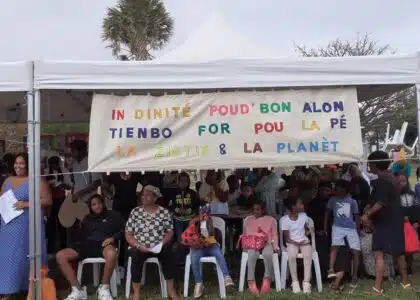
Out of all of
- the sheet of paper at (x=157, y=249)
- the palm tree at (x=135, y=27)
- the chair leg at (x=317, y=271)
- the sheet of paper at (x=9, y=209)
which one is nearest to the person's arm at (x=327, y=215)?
the chair leg at (x=317, y=271)

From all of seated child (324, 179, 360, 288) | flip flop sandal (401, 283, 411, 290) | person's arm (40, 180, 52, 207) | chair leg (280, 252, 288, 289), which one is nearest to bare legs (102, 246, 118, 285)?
person's arm (40, 180, 52, 207)

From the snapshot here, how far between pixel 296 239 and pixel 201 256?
1034 millimetres

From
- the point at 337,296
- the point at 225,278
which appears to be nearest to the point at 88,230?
the point at 225,278

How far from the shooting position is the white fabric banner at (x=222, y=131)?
500 cm

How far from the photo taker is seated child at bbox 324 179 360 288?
5578 millimetres

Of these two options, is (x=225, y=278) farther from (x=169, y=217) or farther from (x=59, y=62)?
(x=59, y=62)

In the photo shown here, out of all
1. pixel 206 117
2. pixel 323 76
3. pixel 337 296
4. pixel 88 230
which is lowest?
pixel 337 296

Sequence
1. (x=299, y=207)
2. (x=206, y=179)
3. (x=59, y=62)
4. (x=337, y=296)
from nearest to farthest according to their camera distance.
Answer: (x=59, y=62)
(x=337, y=296)
(x=299, y=207)
(x=206, y=179)

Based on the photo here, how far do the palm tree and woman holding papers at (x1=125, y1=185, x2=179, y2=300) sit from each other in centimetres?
1689

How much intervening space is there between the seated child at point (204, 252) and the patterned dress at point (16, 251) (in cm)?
152

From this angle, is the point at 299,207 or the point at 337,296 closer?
the point at 337,296

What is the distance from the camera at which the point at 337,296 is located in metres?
5.21

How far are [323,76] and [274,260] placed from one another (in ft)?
6.49

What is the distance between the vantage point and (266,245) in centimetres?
553
